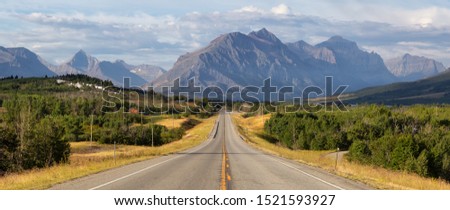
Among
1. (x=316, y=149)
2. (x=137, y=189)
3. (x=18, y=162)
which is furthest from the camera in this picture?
(x=316, y=149)

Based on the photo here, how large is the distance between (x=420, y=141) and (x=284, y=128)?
52.1 metres

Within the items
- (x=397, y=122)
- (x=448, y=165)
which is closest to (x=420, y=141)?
(x=448, y=165)

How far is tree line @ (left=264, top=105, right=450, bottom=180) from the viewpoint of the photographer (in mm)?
88000

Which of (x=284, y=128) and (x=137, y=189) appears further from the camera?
(x=284, y=128)

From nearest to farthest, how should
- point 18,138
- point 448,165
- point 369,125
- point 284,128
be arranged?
point 18,138, point 448,165, point 369,125, point 284,128

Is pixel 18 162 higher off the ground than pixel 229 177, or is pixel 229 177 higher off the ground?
pixel 229 177

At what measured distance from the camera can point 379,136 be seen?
134m

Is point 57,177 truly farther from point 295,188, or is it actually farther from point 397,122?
point 397,122

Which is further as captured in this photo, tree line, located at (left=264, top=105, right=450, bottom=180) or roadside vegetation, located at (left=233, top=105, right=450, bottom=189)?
tree line, located at (left=264, top=105, right=450, bottom=180)

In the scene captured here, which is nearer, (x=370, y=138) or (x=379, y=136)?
(x=370, y=138)

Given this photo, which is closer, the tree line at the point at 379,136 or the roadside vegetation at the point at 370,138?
the roadside vegetation at the point at 370,138

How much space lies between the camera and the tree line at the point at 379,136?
3465 inches
